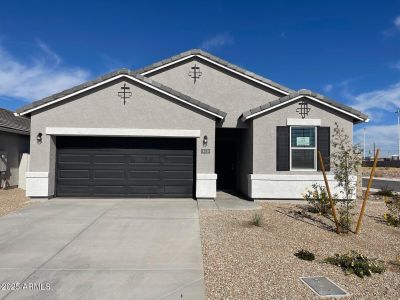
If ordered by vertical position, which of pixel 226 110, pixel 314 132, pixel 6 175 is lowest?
pixel 6 175

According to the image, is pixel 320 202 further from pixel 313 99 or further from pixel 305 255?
pixel 313 99

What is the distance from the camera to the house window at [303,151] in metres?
11.9

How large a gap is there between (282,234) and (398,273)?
251cm

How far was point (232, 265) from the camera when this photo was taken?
5.35m

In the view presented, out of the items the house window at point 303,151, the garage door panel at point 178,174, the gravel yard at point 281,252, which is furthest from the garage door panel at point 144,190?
the house window at point 303,151

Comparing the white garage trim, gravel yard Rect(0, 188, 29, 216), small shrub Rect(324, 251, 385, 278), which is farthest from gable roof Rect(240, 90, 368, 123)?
gravel yard Rect(0, 188, 29, 216)

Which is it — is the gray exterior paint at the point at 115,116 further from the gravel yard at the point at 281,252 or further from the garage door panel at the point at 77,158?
the gravel yard at the point at 281,252

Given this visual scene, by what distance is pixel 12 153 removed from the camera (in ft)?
50.5

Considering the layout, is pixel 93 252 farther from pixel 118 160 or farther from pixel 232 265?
pixel 118 160

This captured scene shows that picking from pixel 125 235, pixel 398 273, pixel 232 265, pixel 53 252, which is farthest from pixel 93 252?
pixel 398 273

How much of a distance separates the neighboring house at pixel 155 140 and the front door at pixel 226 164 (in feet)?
A: 9.92

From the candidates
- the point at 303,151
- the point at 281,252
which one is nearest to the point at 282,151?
the point at 303,151

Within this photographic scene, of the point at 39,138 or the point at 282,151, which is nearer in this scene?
the point at 39,138

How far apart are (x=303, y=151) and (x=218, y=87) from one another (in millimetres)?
4538
